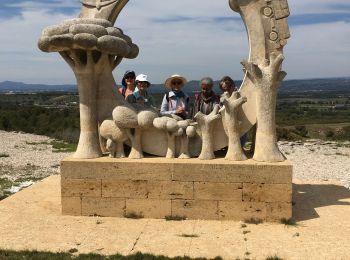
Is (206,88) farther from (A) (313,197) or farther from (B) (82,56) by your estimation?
(A) (313,197)

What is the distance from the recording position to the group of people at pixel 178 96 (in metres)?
7.83

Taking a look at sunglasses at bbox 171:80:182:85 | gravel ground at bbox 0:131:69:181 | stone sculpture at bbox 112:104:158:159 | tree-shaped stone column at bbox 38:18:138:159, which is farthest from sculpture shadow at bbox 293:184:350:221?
gravel ground at bbox 0:131:69:181

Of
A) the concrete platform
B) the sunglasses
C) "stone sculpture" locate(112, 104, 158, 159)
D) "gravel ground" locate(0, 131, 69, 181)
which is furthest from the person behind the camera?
"gravel ground" locate(0, 131, 69, 181)

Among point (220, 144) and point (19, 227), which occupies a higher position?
point (220, 144)

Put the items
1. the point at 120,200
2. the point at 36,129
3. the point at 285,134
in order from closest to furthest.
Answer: the point at 120,200
the point at 285,134
the point at 36,129

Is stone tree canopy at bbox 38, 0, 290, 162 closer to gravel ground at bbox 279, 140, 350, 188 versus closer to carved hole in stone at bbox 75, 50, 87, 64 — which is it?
carved hole in stone at bbox 75, 50, 87, 64

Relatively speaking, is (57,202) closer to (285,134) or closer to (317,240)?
(317,240)

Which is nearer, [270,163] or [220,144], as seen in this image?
[270,163]

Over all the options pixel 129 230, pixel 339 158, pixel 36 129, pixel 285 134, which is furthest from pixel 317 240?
pixel 36 129

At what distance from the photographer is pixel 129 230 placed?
6887mm

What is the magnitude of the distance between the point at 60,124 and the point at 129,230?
27.9 metres

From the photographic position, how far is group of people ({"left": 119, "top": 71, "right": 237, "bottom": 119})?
7829 millimetres

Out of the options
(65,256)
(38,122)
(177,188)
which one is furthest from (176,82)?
(38,122)

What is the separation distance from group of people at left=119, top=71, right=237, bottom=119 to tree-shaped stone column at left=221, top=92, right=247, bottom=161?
1.10 feet
